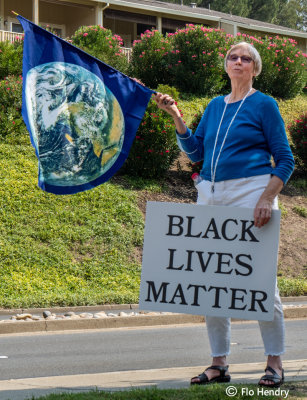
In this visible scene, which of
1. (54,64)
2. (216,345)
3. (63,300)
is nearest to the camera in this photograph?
(216,345)

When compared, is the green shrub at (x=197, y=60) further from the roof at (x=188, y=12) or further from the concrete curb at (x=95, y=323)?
the concrete curb at (x=95, y=323)

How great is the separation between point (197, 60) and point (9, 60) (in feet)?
23.4

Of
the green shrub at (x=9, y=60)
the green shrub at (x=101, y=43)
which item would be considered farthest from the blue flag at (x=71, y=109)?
the green shrub at (x=101, y=43)

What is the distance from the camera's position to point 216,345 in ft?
17.0

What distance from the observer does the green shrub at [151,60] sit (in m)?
28.1

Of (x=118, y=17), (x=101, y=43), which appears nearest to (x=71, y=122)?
(x=101, y=43)

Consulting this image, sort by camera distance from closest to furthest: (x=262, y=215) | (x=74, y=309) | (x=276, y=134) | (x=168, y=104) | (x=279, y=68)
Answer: (x=262, y=215), (x=276, y=134), (x=168, y=104), (x=74, y=309), (x=279, y=68)

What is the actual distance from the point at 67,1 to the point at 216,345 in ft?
103

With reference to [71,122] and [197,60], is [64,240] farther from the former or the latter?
[197,60]

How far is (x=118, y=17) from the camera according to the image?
124 ft

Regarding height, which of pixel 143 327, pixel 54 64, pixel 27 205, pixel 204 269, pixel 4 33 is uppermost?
pixel 4 33

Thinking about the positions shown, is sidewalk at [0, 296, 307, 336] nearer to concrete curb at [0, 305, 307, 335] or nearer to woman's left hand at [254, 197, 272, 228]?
concrete curb at [0, 305, 307, 335]

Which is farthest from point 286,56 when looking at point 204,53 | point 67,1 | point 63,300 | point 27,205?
point 63,300

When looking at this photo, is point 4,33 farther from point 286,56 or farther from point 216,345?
point 216,345
